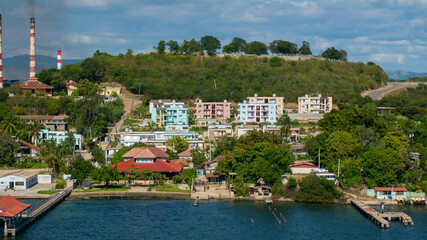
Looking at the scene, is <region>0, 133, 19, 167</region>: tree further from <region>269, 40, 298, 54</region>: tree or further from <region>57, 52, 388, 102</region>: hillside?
<region>269, 40, 298, 54</region>: tree

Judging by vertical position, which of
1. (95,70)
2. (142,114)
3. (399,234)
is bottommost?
(399,234)

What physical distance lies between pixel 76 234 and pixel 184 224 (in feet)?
25.8

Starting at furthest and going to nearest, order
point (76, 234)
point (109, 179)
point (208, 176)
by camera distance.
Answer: point (208, 176) → point (109, 179) → point (76, 234)

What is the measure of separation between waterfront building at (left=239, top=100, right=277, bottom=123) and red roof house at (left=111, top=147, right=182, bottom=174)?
26.4 metres

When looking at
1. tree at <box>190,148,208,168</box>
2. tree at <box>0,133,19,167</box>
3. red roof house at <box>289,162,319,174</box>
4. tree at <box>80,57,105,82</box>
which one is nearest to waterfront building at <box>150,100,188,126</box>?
tree at <box>80,57,105,82</box>

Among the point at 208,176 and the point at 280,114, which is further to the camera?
the point at 280,114

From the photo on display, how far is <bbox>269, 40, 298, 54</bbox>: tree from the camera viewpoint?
113875mm

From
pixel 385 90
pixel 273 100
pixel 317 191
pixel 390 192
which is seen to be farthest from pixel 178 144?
pixel 385 90

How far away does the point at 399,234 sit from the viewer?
130ft

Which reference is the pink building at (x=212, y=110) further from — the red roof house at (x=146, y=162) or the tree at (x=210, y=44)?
the red roof house at (x=146, y=162)

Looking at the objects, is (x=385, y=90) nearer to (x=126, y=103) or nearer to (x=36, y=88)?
(x=126, y=103)

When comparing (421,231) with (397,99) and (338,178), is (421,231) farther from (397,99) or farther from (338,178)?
(397,99)

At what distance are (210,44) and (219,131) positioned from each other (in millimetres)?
40566

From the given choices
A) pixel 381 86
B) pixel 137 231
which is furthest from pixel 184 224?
pixel 381 86
